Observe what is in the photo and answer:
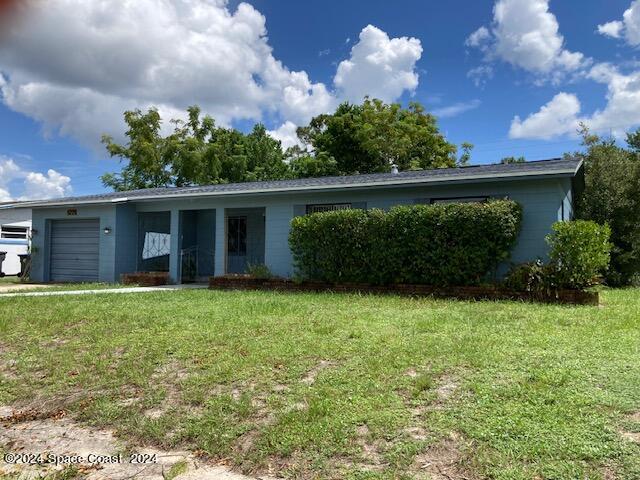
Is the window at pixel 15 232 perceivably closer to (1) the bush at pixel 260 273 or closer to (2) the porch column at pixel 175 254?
(2) the porch column at pixel 175 254

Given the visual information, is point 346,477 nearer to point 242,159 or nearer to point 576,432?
point 576,432

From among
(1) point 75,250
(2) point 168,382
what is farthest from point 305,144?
(2) point 168,382

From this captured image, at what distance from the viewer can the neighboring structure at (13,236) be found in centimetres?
2105

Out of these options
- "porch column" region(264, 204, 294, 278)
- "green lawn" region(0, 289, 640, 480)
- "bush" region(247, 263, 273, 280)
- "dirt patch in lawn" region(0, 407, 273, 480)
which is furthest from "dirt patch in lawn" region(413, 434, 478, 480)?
"porch column" region(264, 204, 294, 278)

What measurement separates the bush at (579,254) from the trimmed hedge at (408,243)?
101 centimetres

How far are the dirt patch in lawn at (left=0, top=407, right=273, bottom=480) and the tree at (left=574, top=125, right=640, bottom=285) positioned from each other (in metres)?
12.8

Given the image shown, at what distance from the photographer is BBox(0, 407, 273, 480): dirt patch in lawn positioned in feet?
11.5

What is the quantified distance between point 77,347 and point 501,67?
1667cm

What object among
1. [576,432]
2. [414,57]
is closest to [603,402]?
[576,432]

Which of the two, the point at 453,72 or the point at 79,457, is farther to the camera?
the point at 453,72

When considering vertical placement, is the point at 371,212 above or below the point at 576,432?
above

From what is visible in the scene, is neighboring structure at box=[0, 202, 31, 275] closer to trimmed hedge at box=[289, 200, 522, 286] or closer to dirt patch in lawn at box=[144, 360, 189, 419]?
trimmed hedge at box=[289, 200, 522, 286]

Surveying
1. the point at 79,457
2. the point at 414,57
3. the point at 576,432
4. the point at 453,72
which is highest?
the point at 414,57

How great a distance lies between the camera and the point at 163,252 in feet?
57.2
